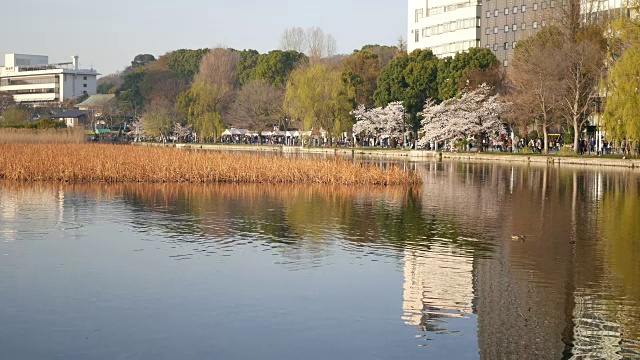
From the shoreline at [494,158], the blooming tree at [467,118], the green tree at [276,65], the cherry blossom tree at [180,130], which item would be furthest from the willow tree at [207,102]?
the blooming tree at [467,118]

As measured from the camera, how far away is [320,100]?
98312 millimetres

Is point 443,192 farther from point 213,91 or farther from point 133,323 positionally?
point 213,91

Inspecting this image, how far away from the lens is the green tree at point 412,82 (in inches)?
3730

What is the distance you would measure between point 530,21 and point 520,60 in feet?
117

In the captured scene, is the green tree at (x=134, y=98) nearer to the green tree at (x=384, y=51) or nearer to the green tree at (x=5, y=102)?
the green tree at (x=5, y=102)

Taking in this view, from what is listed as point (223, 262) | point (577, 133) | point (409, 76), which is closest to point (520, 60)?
point (577, 133)

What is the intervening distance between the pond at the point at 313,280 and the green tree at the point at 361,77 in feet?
251

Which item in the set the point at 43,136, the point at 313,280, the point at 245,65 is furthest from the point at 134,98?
the point at 313,280

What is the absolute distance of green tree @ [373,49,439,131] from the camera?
9475cm

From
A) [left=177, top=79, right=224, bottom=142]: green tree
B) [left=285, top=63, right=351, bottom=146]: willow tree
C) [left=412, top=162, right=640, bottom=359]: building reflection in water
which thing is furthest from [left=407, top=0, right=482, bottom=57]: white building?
[left=412, top=162, right=640, bottom=359]: building reflection in water

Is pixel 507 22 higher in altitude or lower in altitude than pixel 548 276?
higher

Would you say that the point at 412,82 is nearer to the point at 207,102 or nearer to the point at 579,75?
the point at 579,75

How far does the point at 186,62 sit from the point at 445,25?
229 ft

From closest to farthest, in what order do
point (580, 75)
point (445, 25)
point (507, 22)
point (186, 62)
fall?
point (580, 75), point (507, 22), point (445, 25), point (186, 62)
